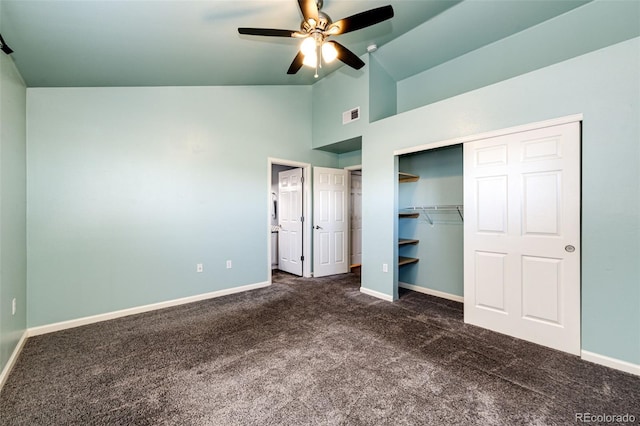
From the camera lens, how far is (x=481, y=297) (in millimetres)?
2844

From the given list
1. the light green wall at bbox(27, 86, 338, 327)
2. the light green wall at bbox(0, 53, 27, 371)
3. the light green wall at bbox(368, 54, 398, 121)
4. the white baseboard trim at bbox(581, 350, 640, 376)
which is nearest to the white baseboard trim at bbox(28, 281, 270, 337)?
the light green wall at bbox(27, 86, 338, 327)

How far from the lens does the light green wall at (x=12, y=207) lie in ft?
6.93

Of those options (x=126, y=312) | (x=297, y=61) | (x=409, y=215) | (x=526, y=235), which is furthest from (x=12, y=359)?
(x=526, y=235)

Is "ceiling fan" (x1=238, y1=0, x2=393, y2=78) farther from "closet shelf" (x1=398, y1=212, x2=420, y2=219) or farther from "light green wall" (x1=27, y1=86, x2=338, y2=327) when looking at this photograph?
"closet shelf" (x1=398, y1=212, x2=420, y2=219)

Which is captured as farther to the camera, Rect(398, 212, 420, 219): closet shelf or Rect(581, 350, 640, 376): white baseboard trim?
Rect(398, 212, 420, 219): closet shelf

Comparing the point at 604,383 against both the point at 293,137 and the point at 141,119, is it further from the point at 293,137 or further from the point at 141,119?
the point at 141,119

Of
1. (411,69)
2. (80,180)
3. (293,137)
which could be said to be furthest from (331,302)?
(411,69)

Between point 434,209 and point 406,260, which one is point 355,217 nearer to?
point 406,260

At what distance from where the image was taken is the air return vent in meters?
4.09

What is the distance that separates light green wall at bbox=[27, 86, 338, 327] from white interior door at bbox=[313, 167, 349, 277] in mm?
973

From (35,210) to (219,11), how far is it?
2.69m

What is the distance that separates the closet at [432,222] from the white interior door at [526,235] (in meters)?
0.82

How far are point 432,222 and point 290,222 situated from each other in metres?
2.58

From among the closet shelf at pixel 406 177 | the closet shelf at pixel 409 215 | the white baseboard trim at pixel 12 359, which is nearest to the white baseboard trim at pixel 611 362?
the closet shelf at pixel 409 215
